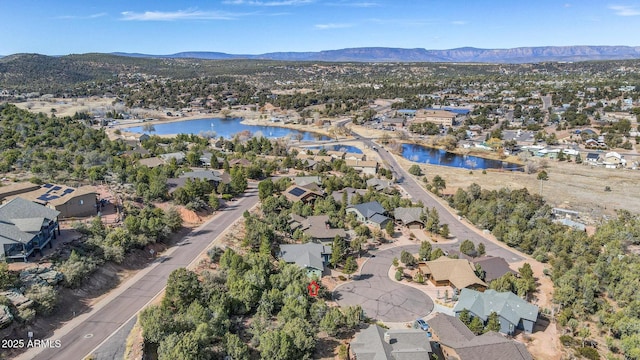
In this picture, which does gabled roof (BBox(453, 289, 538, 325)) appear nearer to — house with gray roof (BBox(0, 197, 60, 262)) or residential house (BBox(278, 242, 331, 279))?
residential house (BBox(278, 242, 331, 279))

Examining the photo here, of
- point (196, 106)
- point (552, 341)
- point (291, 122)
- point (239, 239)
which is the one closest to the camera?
point (552, 341)

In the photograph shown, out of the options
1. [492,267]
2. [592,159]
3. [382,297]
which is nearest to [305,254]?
[382,297]

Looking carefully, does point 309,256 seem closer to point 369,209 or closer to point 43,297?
point 369,209

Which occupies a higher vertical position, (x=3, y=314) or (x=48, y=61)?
(x=48, y=61)

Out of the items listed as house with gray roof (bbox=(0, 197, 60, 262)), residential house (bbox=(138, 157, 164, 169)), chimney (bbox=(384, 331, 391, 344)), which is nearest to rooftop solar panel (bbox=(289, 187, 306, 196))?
residential house (bbox=(138, 157, 164, 169))

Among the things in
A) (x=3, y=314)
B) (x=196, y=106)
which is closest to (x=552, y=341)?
(x=3, y=314)

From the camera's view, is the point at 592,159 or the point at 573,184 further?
the point at 592,159

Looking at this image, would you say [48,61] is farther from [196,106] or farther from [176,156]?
[176,156]
